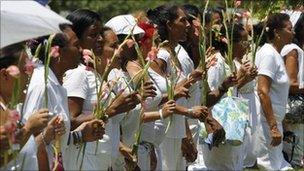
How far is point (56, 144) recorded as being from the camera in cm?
630

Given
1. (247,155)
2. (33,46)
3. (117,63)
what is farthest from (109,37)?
(247,155)

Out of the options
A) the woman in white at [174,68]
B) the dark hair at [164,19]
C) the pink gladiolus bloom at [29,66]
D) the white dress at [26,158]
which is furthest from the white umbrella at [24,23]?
the dark hair at [164,19]

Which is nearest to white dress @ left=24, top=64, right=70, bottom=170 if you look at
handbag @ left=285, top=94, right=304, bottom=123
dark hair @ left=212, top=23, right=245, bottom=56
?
dark hair @ left=212, top=23, right=245, bottom=56

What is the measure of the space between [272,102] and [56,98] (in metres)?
5.10

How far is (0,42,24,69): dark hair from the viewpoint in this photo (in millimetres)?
5625

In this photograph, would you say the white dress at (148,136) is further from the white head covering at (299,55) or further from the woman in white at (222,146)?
the white head covering at (299,55)

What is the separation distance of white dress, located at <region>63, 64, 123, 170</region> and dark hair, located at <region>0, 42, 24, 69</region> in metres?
1.54

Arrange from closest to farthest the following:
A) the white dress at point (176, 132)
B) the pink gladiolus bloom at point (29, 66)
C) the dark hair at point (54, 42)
Result: the pink gladiolus bloom at point (29, 66), the dark hair at point (54, 42), the white dress at point (176, 132)

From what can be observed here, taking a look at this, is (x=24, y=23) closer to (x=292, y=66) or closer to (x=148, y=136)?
(x=148, y=136)

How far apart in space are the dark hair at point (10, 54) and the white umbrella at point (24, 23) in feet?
0.84

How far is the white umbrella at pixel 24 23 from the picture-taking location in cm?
523

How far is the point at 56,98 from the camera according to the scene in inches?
249

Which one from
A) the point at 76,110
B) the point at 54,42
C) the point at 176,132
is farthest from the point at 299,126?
the point at 54,42

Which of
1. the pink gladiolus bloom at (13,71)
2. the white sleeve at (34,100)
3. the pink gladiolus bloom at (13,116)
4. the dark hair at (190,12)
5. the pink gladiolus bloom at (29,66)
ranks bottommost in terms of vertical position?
the pink gladiolus bloom at (13,116)
